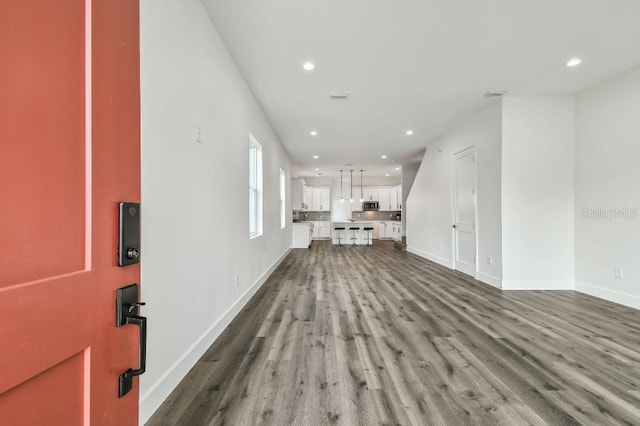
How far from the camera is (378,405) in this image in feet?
5.30

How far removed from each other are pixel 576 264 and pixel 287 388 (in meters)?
4.46

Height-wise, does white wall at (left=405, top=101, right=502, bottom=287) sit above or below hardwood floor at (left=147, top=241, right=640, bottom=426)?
above

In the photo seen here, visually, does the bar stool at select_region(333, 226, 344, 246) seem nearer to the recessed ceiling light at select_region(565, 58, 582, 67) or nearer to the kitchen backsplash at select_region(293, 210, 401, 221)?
the kitchen backsplash at select_region(293, 210, 401, 221)

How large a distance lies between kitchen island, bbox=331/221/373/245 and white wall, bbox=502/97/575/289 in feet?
21.0

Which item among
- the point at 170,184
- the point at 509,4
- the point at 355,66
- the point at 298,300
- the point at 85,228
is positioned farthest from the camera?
the point at 298,300

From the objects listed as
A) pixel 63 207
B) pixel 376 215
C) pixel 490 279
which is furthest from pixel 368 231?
pixel 63 207

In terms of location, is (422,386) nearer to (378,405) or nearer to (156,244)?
(378,405)

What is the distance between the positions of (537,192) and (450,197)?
63.6 inches

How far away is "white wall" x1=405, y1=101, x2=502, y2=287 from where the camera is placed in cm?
424

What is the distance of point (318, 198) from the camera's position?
1280cm

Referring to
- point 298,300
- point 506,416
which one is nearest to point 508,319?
point 506,416

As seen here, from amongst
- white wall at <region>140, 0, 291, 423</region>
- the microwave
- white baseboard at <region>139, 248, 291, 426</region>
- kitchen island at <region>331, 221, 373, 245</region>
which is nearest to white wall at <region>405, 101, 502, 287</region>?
kitchen island at <region>331, 221, 373, 245</region>

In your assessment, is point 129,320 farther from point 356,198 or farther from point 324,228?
point 356,198

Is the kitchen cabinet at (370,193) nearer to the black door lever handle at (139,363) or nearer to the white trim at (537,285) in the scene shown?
the white trim at (537,285)
